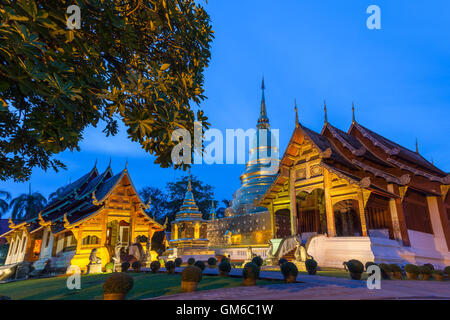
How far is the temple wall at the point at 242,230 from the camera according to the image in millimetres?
26827

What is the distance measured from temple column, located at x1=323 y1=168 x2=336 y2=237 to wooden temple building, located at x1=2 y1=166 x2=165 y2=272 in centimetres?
1074

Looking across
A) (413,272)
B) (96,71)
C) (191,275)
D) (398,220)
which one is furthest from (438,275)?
(96,71)

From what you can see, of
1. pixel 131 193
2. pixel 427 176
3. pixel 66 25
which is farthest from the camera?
pixel 131 193

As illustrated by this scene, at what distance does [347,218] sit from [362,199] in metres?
6.00

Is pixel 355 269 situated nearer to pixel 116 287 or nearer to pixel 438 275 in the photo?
pixel 438 275

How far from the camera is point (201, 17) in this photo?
572cm

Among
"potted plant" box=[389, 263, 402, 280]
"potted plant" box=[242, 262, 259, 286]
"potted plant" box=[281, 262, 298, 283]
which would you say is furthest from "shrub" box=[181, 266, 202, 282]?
"potted plant" box=[389, 263, 402, 280]

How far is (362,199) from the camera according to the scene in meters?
13.4

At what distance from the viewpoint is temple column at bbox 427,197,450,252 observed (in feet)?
54.2

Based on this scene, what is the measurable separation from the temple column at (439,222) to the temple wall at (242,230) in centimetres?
1275

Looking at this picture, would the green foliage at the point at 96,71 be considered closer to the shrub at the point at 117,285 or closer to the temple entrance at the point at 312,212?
the shrub at the point at 117,285
